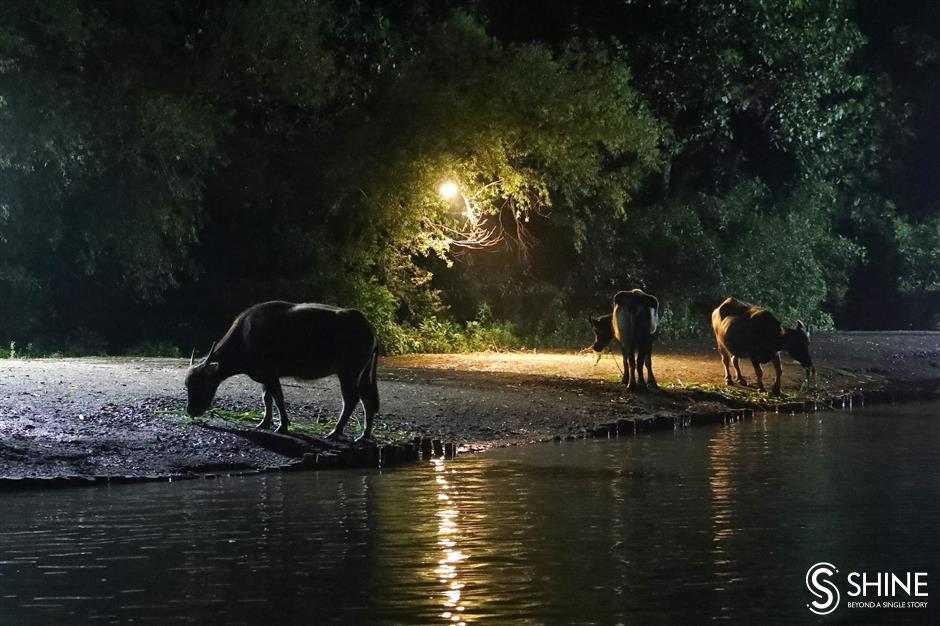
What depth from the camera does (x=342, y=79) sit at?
88.0 feet

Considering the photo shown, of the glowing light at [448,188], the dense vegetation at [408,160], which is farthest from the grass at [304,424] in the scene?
the glowing light at [448,188]

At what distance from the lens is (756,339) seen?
896 inches

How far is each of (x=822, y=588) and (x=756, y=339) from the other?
556 inches

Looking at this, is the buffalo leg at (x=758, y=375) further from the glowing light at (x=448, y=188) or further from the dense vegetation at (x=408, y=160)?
the glowing light at (x=448, y=188)

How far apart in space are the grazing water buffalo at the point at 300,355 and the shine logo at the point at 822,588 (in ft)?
22.1

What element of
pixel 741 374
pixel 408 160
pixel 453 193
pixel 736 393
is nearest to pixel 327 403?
pixel 736 393

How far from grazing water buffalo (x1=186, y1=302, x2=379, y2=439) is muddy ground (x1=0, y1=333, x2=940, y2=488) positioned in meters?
0.40

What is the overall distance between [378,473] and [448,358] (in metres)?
11.9

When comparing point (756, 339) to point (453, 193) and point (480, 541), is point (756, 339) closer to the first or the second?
point (453, 193)

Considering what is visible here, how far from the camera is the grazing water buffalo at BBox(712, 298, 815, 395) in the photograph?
22641 millimetres

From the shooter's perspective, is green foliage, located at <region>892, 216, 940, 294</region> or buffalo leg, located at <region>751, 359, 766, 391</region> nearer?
buffalo leg, located at <region>751, 359, 766, 391</region>

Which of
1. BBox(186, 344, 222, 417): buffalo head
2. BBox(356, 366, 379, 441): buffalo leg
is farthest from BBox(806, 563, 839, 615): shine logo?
BBox(186, 344, 222, 417): buffalo head

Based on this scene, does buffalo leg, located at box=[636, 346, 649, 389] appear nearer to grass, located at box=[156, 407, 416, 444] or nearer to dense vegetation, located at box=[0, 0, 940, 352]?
grass, located at box=[156, 407, 416, 444]

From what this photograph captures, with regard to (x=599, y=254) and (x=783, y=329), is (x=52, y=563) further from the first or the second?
(x=599, y=254)
